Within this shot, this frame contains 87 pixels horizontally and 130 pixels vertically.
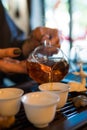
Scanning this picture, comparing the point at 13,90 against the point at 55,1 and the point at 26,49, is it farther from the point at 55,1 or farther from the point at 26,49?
the point at 55,1

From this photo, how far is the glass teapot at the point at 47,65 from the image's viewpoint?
675 millimetres

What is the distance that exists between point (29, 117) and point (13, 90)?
0.11 metres

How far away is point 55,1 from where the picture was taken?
345cm

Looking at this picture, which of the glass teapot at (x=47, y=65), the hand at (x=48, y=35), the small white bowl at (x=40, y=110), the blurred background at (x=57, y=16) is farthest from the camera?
the blurred background at (x=57, y=16)

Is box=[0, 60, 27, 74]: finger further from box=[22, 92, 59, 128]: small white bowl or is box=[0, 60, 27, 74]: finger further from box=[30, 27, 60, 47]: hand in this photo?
box=[22, 92, 59, 128]: small white bowl

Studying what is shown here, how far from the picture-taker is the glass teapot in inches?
26.6

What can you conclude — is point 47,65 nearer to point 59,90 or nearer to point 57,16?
point 59,90

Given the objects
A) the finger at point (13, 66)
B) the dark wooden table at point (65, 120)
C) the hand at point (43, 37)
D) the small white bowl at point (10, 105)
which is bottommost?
the dark wooden table at point (65, 120)

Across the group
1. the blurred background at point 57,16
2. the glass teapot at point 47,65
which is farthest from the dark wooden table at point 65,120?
the blurred background at point 57,16

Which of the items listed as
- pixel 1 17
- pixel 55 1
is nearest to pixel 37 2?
pixel 55 1

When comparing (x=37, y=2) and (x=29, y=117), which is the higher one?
(x=37, y=2)

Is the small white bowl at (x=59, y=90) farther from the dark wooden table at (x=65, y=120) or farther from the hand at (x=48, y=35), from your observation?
the hand at (x=48, y=35)

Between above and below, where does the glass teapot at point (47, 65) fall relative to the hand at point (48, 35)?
below

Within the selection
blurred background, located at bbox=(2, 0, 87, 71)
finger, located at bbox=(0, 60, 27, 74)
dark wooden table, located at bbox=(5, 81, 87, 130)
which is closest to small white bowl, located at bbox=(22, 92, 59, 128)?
dark wooden table, located at bbox=(5, 81, 87, 130)
